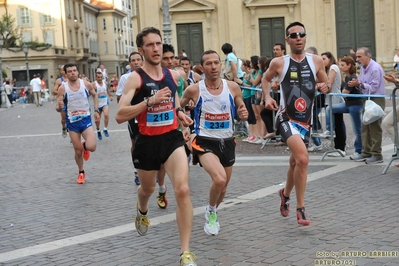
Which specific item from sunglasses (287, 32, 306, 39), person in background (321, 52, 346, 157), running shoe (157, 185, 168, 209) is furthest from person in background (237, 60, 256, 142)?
sunglasses (287, 32, 306, 39)

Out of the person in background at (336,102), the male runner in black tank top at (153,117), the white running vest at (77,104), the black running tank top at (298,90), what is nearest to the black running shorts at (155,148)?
the male runner in black tank top at (153,117)

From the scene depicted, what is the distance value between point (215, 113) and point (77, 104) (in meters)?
4.71

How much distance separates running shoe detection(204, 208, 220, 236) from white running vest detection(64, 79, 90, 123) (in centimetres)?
478

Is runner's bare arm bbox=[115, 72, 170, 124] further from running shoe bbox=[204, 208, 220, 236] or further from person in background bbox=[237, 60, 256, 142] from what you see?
person in background bbox=[237, 60, 256, 142]

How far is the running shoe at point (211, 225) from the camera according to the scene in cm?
712

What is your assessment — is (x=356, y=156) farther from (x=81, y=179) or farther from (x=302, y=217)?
(x=302, y=217)

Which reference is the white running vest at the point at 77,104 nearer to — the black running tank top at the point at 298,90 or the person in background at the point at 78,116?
the person in background at the point at 78,116

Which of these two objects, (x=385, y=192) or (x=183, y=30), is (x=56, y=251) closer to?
(x=385, y=192)

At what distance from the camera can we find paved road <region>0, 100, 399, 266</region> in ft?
20.8

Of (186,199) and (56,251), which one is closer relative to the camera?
(186,199)

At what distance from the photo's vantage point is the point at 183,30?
38188mm

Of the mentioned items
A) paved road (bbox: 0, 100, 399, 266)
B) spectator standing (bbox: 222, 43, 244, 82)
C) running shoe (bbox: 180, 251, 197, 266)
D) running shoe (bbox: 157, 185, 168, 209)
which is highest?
spectator standing (bbox: 222, 43, 244, 82)

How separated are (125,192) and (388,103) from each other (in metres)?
13.9

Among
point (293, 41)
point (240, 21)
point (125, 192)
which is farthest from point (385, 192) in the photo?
point (240, 21)
